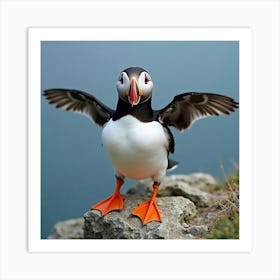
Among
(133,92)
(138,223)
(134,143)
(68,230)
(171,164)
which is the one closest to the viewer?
(133,92)

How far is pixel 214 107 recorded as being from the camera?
270cm

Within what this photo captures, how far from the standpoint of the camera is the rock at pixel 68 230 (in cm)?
398

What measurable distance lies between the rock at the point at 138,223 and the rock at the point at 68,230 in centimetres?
103

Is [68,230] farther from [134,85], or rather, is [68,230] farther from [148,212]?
[134,85]

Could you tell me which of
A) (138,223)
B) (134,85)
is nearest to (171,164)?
(138,223)

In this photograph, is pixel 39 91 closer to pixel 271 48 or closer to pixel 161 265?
pixel 161 265

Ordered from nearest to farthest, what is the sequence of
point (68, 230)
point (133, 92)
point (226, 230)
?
point (133, 92) → point (226, 230) → point (68, 230)

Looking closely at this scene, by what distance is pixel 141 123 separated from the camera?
2.52m

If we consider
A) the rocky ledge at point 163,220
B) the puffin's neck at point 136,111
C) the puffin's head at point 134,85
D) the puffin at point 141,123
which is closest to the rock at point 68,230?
the rocky ledge at point 163,220

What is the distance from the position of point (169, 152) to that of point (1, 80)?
3.84ft

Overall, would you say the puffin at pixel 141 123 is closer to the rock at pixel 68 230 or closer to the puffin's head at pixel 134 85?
the puffin's head at pixel 134 85

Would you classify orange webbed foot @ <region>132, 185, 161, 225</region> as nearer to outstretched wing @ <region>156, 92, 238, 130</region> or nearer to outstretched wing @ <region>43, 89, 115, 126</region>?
outstretched wing @ <region>156, 92, 238, 130</region>

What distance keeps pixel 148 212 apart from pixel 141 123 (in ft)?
1.99
